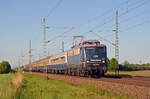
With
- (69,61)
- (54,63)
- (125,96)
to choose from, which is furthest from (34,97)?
(54,63)

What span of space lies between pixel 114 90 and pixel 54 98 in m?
5.20

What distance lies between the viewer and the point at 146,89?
13539 millimetres

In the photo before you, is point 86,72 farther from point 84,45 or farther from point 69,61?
point 69,61

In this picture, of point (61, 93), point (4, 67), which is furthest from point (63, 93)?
point (4, 67)

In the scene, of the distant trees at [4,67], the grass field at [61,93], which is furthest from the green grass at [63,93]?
the distant trees at [4,67]

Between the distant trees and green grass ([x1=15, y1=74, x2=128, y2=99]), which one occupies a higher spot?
the distant trees

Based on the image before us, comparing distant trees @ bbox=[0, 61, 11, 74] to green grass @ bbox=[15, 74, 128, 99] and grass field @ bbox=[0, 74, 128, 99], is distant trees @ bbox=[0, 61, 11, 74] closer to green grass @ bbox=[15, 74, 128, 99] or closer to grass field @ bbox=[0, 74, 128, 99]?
grass field @ bbox=[0, 74, 128, 99]

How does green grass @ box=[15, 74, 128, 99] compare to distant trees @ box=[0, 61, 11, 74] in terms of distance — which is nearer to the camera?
green grass @ box=[15, 74, 128, 99]

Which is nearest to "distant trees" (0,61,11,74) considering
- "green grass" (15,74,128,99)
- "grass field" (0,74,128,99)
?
"grass field" (0,74,128,99)

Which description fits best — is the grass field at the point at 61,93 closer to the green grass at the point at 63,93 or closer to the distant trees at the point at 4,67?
the green grass at the point at 63,93

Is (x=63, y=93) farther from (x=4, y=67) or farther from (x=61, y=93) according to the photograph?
(x=4, y=67)

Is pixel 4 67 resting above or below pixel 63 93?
above

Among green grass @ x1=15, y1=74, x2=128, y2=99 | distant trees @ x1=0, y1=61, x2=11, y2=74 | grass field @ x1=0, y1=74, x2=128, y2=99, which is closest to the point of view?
grass field @ x1=0, y1=74, x2=128, y2=99

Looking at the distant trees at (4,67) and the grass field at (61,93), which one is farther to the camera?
the distant trees at (4,67)
